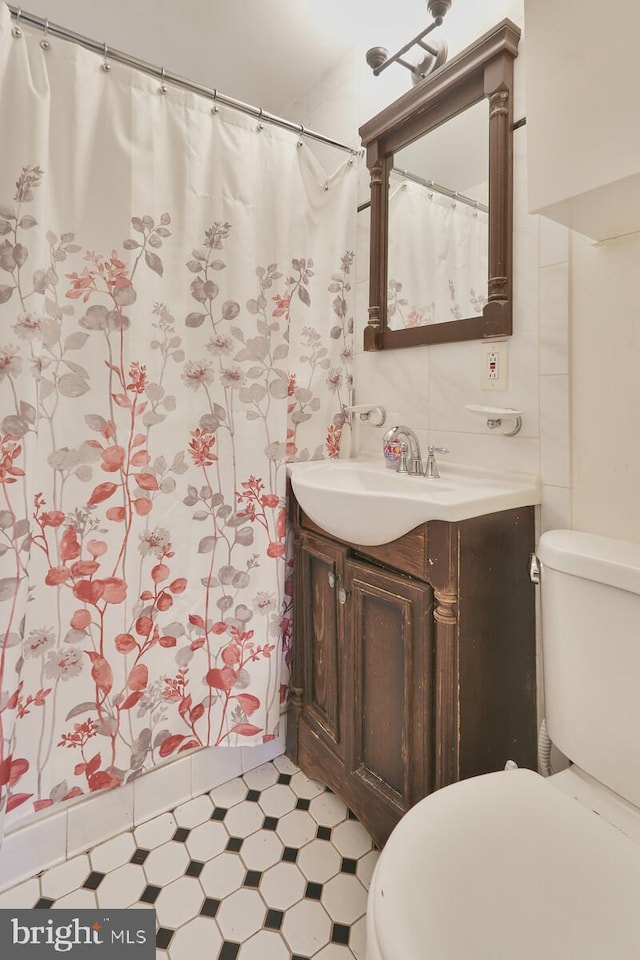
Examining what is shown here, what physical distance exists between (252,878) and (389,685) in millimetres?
582

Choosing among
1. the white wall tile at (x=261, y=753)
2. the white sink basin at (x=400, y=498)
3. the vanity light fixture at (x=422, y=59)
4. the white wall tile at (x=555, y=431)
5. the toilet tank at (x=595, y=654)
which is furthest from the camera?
the white wall tile at (x=261, y=753)

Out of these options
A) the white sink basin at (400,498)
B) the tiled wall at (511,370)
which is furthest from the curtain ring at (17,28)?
the white sink basin at (400,498)

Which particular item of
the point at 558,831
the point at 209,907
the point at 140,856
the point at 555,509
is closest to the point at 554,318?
the point at 555,509

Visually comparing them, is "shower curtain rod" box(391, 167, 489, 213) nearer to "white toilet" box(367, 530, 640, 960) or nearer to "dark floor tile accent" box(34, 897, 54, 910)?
"white toilet" box(367, 530, 640, 960)

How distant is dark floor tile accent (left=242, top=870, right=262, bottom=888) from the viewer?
3.90 feet

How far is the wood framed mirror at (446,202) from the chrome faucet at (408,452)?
265mm

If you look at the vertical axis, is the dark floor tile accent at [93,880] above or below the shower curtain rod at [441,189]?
below

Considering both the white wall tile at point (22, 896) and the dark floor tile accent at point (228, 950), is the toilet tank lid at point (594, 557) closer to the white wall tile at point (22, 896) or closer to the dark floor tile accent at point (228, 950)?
the dark floor tile accent at point (228, 950)

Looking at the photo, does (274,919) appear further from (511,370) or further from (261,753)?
(511,370)

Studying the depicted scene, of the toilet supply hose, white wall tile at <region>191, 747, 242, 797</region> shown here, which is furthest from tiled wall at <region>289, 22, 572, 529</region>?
white wall tile at <region>191, 747, 242, 797</region>

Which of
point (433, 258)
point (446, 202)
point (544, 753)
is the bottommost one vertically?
point (544, 753)

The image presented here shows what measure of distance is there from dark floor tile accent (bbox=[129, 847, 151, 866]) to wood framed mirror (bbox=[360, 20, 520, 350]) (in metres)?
1.55

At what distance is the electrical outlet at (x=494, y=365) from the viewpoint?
123cm

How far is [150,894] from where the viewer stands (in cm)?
116
